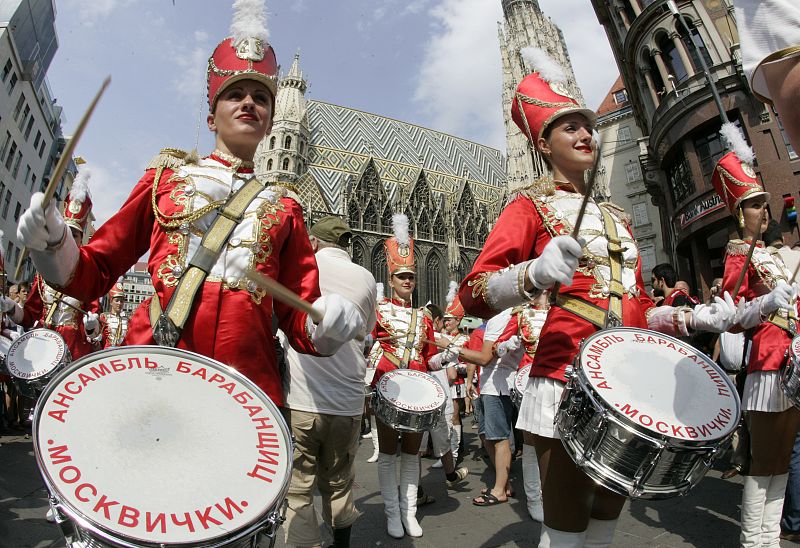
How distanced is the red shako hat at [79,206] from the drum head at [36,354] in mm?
1826

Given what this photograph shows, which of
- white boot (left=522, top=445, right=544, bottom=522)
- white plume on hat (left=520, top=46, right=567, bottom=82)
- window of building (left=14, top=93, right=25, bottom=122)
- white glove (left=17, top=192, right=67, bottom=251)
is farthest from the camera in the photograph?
window of building (left=14, top=93, right=25, bottom=122)

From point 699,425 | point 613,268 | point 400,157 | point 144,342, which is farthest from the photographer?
point 400,157

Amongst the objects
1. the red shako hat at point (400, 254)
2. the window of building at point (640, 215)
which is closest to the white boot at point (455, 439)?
the red shako hat at point (400, 254)

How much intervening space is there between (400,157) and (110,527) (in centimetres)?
5259

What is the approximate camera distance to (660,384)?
1842mm

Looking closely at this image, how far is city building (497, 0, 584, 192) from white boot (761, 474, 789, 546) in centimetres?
4335

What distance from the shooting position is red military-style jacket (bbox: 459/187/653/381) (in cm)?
209

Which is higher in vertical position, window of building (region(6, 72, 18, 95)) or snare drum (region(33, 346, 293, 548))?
window of building (region(6, 72, 18, 95))

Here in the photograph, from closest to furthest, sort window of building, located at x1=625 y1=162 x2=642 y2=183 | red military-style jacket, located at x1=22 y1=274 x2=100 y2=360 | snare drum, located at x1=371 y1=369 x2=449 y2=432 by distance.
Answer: snare drum, located at x1=371 y1=369 x2=449 y2=432
red military-style jacket, located at x1=22 y1=274 x2=100 y2=360
window of building, located at x1=625 y1=162 x2=642 y2=183

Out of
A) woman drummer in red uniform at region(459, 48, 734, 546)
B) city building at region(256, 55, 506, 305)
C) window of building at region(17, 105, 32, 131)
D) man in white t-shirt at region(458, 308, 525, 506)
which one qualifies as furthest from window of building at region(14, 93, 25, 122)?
woman drummer in red uniform at region(459, 48, 734, 546)

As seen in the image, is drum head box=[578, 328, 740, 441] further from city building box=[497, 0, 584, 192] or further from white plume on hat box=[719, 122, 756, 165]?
city building box=[497, 0, 584, 192]

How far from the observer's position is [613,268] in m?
2.29

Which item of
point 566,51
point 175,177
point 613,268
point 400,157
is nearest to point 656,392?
point 613,268

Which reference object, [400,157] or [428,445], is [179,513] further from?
[400,157]
